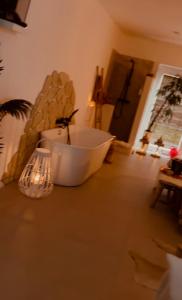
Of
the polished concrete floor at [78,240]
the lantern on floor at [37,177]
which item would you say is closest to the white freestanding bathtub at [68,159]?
the polished concrete floor at [78,240]

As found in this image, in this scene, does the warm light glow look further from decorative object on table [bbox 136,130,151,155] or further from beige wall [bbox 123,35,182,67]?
beige wall [bbox 123,35,182,67]

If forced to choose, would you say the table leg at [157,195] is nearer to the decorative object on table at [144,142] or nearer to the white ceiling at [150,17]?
the white ceiling at [150,17]

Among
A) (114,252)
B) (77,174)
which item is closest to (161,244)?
(114,252)

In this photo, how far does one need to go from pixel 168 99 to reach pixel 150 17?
8.85ft

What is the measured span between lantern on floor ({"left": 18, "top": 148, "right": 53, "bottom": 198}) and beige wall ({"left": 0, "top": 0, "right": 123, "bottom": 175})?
0.92ft

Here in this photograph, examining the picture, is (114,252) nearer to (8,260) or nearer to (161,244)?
(161,244)

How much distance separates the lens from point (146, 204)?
4.54 meters

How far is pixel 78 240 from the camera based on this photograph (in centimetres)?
311

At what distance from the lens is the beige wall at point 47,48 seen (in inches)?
131

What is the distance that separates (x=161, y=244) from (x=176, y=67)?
5212mm

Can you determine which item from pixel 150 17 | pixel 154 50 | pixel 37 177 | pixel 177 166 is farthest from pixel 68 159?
pixel 154 50

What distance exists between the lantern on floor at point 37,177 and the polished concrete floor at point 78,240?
0.10 metres

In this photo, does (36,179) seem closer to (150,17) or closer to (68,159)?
(68,159)

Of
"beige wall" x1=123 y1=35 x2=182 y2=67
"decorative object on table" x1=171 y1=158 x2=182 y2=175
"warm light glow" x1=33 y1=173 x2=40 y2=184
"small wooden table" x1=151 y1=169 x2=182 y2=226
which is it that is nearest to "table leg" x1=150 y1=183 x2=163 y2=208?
"small wooden table" x1=151 y1=169 x2=182 y2=226
